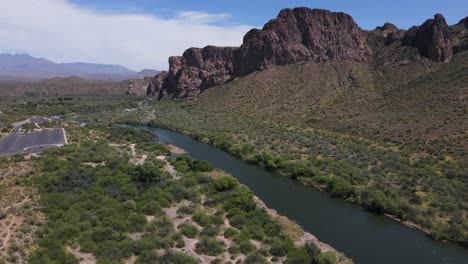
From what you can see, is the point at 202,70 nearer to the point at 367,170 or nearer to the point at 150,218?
the point at 367,170

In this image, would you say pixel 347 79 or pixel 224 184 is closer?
pixel 224 184

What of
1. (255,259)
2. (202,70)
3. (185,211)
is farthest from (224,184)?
(202,70)

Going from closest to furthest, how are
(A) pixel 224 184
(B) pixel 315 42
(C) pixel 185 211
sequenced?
(C) pixel 185 211
(A) pixel 224 184
(B) pixel 315 42

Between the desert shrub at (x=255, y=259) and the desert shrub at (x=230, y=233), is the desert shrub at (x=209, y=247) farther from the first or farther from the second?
the desert shrub at (x=255, y=259)

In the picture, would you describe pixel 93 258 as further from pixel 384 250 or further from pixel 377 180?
pixel 377 180

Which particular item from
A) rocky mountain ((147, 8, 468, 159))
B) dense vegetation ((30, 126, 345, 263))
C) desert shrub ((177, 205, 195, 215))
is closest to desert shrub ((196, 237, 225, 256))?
dense vegetation ((30, 126, 345, 263))

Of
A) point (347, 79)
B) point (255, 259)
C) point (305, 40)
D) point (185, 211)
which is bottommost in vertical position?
point (185, 211)

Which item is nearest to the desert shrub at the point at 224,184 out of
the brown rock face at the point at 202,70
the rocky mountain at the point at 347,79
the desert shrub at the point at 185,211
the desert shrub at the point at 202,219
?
the desert shrub at the point at 185,211

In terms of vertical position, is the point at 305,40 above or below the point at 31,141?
above
